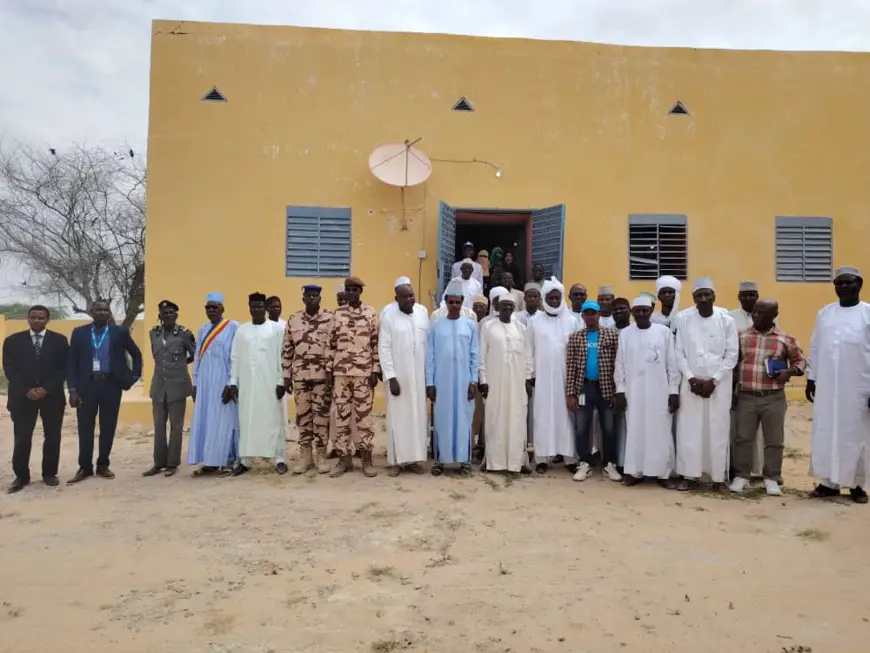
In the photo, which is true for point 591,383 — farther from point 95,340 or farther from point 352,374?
point 95,340

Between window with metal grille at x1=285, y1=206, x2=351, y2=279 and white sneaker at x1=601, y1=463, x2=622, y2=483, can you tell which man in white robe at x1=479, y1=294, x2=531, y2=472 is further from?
window with metal grille at x1=285, y1=206, x2=351, y2=279

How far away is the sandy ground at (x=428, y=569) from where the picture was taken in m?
2.88

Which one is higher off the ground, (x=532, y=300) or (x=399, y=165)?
(x=399, y=165)

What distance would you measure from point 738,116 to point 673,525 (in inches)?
295

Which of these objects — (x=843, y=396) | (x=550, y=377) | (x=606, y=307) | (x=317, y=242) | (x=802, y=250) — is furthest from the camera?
(x=802, y=250)

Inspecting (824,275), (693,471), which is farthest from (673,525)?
(824,275)

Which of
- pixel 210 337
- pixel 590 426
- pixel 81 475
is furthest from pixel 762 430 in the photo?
pixel 81 475

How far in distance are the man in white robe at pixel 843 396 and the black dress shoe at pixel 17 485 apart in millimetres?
6435

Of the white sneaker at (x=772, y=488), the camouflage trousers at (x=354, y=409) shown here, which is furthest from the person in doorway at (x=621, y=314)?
the camouflage trousers at (x=354, y=409)

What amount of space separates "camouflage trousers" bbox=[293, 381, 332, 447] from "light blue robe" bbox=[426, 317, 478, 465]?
3.18ft

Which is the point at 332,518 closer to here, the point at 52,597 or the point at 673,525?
the point at 52,597

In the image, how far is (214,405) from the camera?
19.7 ft

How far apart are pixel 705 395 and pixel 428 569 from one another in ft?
9.27

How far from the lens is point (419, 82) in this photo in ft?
31.0
